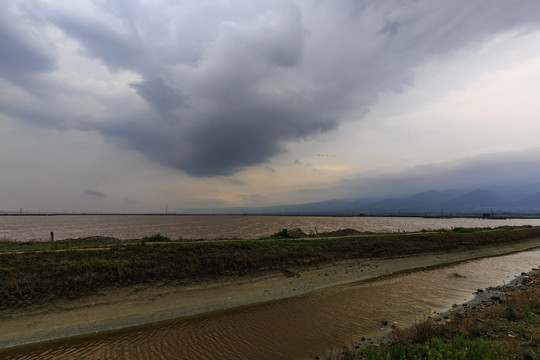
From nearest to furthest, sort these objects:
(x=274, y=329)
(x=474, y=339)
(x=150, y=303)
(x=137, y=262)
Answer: (x=474, y=339) → (x=274, y=329) → (x=150, y=303) → (x=137, y=262)

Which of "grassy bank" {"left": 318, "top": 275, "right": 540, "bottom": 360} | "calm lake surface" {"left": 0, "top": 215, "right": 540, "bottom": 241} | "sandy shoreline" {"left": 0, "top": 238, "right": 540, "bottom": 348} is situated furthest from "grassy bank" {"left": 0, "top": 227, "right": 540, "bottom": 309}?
"calm lake surface" {"left": 0, "top": 215, "right": 540, "bottom": 241}

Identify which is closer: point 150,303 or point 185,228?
point 150,303

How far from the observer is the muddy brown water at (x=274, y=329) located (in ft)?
36.6

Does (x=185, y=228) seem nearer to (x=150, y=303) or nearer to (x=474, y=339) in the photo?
(x=150, y=303)

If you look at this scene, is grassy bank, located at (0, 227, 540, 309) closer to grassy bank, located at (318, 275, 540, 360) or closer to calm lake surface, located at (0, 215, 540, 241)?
grassy bank, located at (318, 275, 540, 360)

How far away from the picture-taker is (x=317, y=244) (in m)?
29.8

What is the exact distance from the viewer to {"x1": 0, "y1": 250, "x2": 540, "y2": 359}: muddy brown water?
36.6ft


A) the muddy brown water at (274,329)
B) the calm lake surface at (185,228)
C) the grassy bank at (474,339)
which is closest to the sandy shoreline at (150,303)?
the muddy brown water at (274,329)

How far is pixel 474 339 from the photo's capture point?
8.40 m

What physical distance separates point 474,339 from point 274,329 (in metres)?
8.73

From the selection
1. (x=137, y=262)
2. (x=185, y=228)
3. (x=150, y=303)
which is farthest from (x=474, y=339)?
(x=185, y=228)

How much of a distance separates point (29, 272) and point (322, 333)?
19.3 m

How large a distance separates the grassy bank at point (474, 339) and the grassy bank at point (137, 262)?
14008 millimetres

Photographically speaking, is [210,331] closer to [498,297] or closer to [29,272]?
[29,272]
